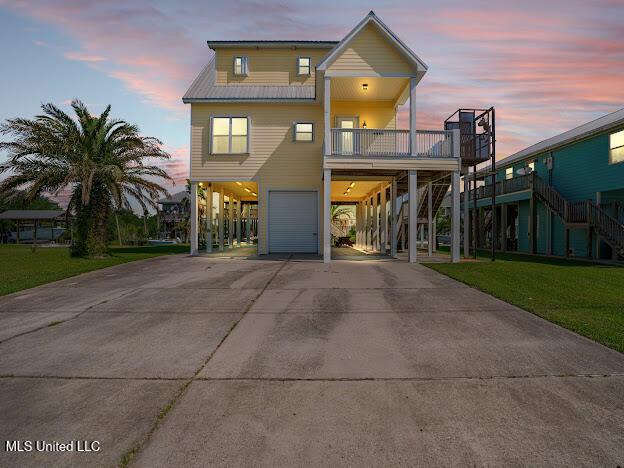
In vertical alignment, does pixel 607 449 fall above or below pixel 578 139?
below

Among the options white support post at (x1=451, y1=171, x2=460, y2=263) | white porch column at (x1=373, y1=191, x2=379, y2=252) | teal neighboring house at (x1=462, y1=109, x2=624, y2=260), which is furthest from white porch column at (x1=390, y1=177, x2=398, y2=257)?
white porch column at (x1=373, y1=191, x2=379, y2=252)

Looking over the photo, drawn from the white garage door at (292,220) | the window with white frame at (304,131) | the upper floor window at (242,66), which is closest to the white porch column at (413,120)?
the window with white frame at (304,131)

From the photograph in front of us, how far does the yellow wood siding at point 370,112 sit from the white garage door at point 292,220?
4.04 metres

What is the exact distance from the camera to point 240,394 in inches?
150

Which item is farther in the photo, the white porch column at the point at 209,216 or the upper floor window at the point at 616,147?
the white porch column at the point at 209,216

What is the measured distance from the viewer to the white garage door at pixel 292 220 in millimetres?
18375

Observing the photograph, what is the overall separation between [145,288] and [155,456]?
695 centimetres

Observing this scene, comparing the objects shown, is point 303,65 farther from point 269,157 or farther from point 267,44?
point 269,157

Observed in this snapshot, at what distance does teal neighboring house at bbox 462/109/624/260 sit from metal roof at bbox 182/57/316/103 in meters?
9.69

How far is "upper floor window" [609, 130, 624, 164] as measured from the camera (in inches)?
682

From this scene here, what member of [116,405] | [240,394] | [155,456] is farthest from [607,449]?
[116,405]

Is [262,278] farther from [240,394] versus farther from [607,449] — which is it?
[607,449]

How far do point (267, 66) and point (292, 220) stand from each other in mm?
8026

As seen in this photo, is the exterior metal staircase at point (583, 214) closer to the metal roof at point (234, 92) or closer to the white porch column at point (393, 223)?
the white porch column at point (393, 223)
